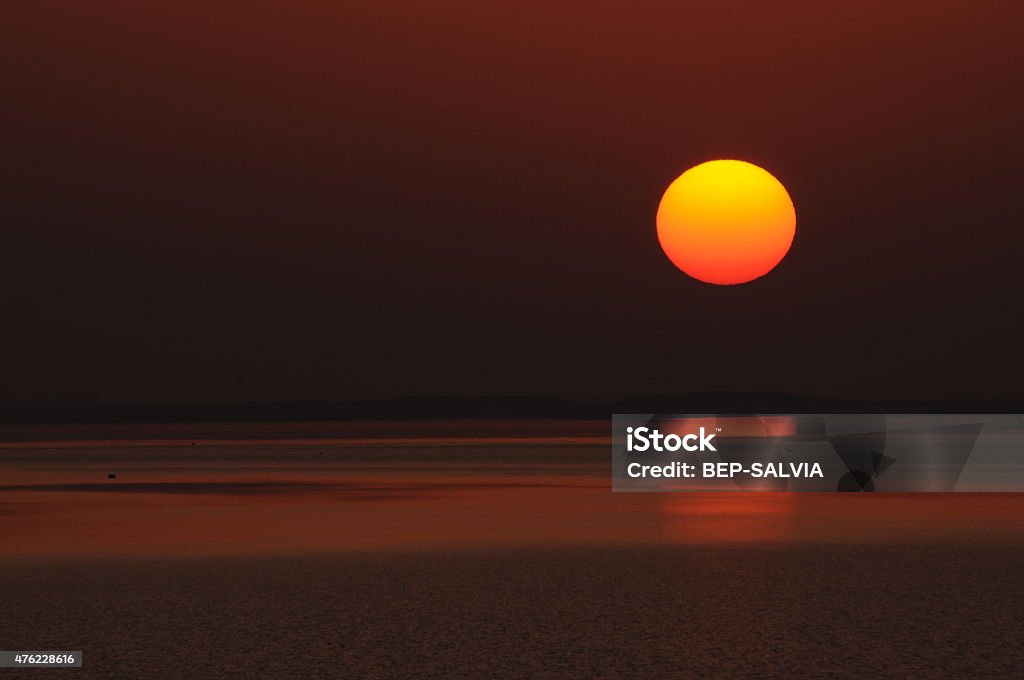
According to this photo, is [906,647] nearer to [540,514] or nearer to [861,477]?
[540,514]

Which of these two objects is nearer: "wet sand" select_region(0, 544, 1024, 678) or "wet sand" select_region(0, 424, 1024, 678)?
"wet sand" select_region(0, 544, 1024, 678)

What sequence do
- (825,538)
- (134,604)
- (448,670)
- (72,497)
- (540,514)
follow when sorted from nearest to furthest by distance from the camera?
1. (448,670)
2. (134,604)
3. (825,538)
4. (540,514)
5. (72,497)

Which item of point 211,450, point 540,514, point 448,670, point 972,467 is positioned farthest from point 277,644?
point 211,450

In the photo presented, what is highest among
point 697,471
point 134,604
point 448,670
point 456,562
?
point 697,471

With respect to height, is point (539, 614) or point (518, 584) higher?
point (518, 584)

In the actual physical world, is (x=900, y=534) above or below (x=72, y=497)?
below

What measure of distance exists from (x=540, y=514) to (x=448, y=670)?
67.6ft

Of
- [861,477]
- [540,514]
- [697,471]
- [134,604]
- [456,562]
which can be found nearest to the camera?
[134,604]

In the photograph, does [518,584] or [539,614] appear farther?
[518,584]

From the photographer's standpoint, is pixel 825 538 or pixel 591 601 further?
pixel 825 538

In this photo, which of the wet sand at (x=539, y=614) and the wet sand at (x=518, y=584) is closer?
the wet sand at (x=539, y=614)

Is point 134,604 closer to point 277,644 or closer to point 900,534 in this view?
point 277,644

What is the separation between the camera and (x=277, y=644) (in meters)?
17.0

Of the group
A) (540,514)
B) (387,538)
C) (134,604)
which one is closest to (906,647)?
(134,604)
